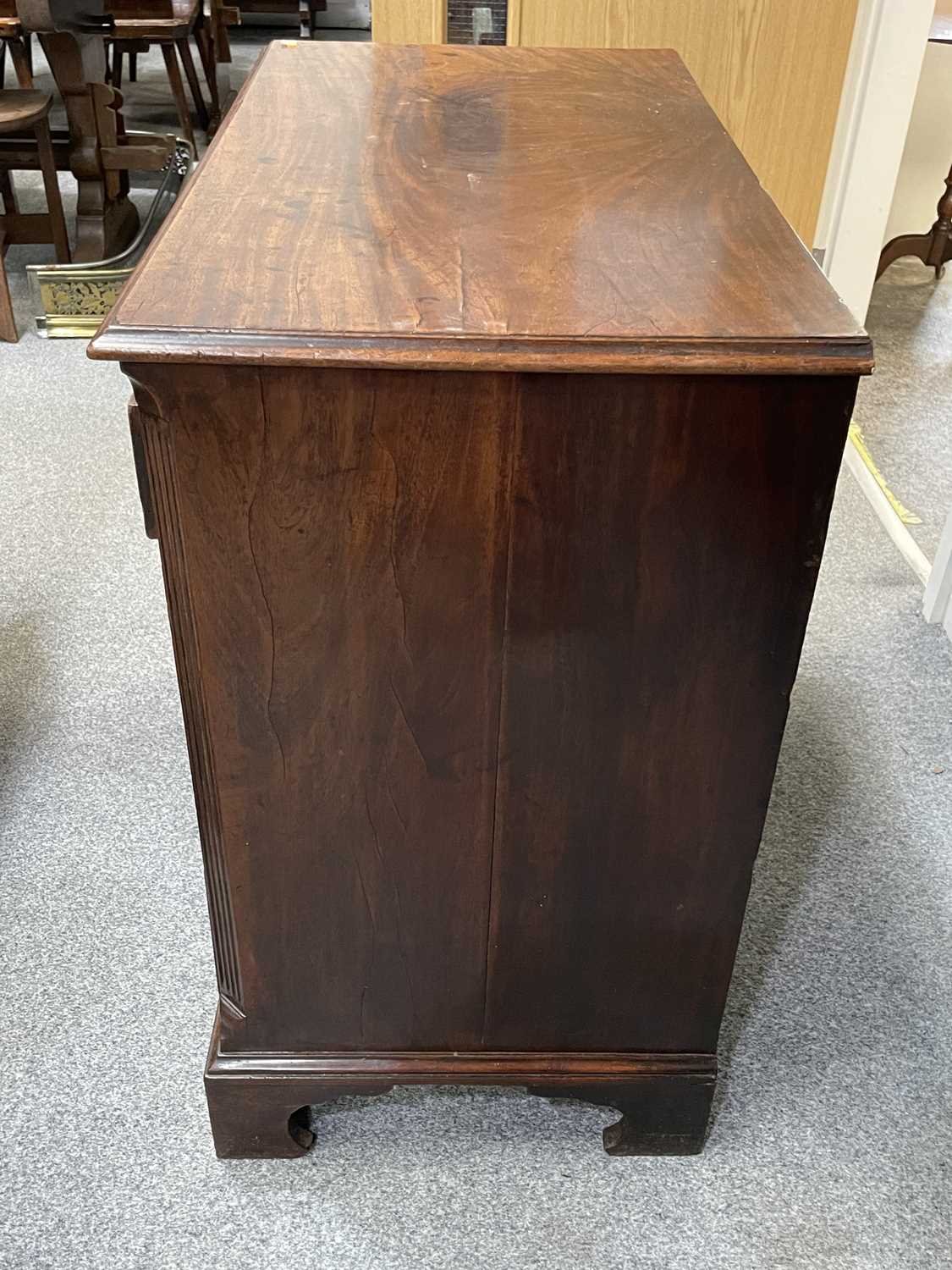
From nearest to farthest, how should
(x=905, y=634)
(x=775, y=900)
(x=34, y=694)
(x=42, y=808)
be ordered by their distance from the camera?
1. (x=775, y=900)
2. (x=42, y=808)
3. (x=34, y=694)
4. (x=905, y=634)

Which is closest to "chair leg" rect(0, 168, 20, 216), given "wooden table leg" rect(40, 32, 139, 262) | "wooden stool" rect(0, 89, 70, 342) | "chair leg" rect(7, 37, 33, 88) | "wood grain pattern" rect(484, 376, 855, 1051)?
"wooden stool" rect(0, 89, 70, 342)

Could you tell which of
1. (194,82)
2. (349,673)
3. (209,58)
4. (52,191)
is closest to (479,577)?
(349,673)

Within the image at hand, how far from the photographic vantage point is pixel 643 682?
100 centimetres

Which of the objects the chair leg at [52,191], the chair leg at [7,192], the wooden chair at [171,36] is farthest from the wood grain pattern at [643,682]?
the wooden chair at [171,36]

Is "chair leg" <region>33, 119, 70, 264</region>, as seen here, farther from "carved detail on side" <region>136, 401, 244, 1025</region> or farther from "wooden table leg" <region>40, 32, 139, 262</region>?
"carved detail on side" <region>136, 401, 244, 1025</region>

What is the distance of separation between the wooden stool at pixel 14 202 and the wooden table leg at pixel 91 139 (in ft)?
0.24

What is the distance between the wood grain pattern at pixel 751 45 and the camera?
257cm

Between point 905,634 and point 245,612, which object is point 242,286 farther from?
point 905,634

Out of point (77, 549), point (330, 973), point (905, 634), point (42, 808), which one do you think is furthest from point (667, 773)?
point (77, 549)

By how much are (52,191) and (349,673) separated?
2593mm

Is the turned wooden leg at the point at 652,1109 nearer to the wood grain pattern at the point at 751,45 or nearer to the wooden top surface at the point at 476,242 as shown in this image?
the wooden top surface at the point at 476,242

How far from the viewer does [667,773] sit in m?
1.04

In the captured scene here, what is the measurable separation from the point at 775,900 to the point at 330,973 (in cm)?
65

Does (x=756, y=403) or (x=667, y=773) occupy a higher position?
(x=756, y=403)
